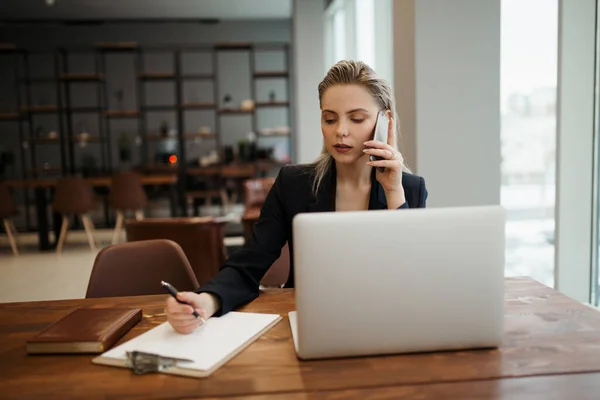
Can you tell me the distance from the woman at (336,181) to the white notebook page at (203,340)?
0.26ft

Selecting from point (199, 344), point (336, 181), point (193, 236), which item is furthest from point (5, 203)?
point (199, 344)

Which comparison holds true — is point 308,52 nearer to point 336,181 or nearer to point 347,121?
point 336,181

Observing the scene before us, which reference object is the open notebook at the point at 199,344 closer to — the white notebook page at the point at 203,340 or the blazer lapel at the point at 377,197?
the white notebook page at the point at 203,340

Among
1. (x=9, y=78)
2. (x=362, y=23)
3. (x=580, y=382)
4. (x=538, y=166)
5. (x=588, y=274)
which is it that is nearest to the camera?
(x=580, y=382)

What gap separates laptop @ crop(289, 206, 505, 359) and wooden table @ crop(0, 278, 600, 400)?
2.5 inches

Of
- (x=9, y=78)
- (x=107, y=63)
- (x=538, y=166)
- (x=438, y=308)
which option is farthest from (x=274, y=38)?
(x=438, y=308)

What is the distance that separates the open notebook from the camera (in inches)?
46.4

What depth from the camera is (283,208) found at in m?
1.92

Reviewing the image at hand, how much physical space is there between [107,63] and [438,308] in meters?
11.5

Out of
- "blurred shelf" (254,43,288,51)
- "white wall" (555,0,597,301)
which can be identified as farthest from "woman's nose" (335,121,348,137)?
"blurred shelf" (254,43,288,51)

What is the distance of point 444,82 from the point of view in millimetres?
2949

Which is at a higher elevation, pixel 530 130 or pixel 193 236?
pixel 530 130

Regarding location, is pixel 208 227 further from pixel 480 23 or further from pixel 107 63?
pixel 107 63

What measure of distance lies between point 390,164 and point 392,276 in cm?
63
